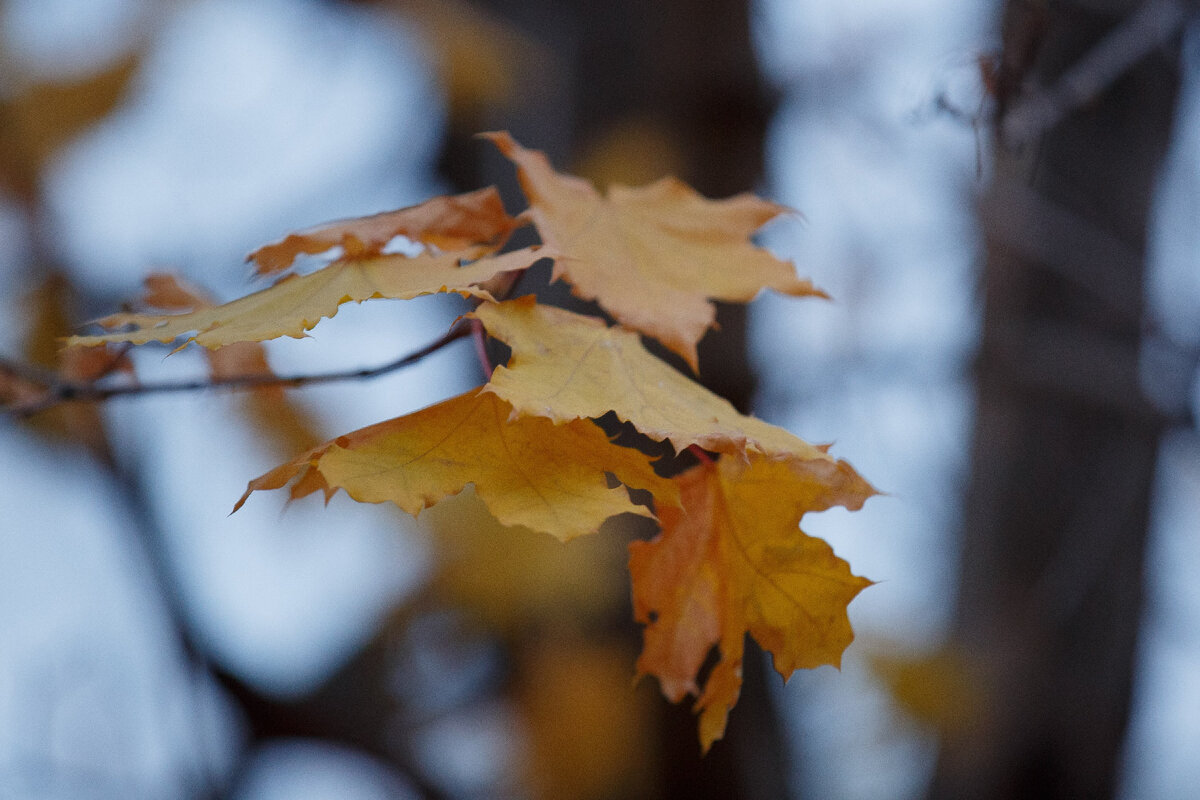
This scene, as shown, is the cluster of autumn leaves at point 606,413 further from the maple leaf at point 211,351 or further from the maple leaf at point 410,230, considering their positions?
the maple leaf at point 211,351

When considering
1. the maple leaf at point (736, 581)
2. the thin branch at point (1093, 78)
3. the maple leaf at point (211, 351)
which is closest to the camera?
the maple leaf at point (736, 581)

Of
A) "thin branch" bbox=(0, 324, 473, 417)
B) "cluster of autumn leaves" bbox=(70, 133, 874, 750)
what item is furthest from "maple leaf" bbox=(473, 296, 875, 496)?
"thin branch" bbox=(0, 324, 473, 417)

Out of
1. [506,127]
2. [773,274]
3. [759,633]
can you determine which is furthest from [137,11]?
[759,633]

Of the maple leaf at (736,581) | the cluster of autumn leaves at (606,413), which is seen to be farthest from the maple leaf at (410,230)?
the maple leaf at (736,581)

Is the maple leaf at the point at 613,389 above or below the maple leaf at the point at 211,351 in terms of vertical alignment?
above

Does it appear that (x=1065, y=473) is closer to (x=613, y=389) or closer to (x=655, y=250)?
(x=655, y=250)

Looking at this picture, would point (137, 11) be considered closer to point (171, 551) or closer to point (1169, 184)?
point (171, 551)

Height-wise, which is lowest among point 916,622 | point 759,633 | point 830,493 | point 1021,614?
point 916,622
